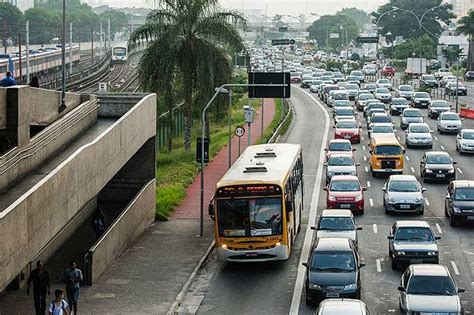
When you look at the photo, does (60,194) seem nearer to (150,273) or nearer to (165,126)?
(150,273)

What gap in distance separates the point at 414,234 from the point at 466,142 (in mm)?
28192

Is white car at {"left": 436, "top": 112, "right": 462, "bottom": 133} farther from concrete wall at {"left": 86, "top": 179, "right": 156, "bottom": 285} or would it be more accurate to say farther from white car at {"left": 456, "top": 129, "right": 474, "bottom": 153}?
concrete wall at {"left": 86, "top": 179, "right": 156, "bottom": 285}

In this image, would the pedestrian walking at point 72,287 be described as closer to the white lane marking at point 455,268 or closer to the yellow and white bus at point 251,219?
the yellow and white bus at point 251,219

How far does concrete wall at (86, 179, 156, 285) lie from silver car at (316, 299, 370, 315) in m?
9.79

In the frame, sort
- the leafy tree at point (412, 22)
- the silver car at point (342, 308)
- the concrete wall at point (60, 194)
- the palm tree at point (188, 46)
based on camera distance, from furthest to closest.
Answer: the leafy tree at point (412, 22)
the palm tree at point (188, 46)
the concrete wall at point (60, 194)
the silver car at point (342, 308)

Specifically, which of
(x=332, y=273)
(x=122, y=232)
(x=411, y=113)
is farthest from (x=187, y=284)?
(x=411, y=113)

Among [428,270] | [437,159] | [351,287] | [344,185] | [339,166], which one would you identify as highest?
[428,270]

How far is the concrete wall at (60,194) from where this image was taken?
79.4 feet

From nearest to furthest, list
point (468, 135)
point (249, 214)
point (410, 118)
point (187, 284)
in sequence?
1. point (187, 284)
2. point (249, 214)
3. point (468, 135)
4. point (410, 118)

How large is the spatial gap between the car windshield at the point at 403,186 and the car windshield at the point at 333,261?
46.3ft

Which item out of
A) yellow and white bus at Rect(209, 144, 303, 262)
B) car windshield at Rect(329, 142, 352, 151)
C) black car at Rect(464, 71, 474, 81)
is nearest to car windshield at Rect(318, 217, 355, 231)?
yellow and white bus at Rect(209, 144, 303, 262)

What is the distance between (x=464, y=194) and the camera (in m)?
40.8

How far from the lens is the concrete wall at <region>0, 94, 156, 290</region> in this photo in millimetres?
24203

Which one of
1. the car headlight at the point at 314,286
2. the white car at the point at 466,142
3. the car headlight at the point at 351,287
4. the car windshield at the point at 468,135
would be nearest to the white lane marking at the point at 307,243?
the car headlight at the point at 314,286
